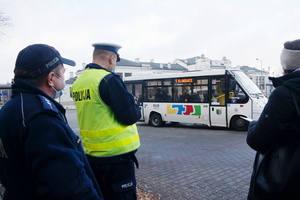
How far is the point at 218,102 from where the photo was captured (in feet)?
38.9

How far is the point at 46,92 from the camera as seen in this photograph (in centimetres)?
177

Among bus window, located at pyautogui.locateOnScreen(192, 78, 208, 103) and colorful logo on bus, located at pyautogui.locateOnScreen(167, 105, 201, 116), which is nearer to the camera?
bus window, located at pyautogui.locateOnScreen(192, 78, 208, 103)

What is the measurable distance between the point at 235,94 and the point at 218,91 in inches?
31.6

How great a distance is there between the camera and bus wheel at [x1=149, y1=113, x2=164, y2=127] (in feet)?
46.0

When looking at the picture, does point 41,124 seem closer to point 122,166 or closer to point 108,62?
point 122,166

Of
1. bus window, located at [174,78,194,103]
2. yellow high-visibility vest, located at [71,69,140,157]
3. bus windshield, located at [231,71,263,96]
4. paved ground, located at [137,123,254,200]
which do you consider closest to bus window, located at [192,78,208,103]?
bus window, located at [174,78,194,103]

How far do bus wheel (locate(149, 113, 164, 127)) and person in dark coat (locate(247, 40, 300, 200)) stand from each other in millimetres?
12105

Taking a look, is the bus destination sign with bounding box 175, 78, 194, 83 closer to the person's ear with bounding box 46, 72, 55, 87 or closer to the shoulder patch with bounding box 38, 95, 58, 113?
the person's ear with bounding box 46, 72, 55, 87

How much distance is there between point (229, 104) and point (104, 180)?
985 centimetres

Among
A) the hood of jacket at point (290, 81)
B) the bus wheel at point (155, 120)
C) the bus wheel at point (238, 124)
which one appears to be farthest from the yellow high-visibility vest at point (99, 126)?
the bus wheel at point (155, 120)

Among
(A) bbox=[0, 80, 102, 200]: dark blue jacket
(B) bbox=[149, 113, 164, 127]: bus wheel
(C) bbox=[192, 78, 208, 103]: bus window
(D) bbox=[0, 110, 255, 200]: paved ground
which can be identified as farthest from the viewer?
(B) bbox=[149, 113, 164, 127]: bus wheel

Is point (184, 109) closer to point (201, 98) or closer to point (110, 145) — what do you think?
point (201, 98)

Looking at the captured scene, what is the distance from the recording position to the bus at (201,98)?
11234 mm

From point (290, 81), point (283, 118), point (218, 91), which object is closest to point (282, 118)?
point (283, 118)
